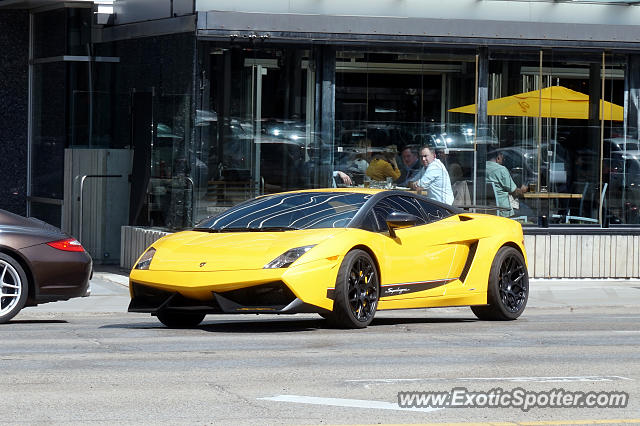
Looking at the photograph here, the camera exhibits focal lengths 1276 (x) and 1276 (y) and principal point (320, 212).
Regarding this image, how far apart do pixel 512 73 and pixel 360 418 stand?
12.9 metres

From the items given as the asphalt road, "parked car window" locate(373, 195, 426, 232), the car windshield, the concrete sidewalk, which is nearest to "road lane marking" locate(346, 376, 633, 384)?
the asphalt road

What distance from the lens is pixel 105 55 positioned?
21172mm

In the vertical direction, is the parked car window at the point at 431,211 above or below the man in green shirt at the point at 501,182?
below

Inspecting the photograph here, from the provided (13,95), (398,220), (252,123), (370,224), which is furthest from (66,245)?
(13,95)

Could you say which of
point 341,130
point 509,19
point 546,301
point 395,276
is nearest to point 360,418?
point 395,276

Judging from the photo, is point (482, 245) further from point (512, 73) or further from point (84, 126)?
point (84, 126)

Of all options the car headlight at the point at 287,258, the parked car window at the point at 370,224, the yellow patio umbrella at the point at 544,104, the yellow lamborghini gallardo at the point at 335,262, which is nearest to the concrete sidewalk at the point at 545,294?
the yellow patio umbrella at the point at 544,104

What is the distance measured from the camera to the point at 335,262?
437 inches

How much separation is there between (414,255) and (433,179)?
6.78 m

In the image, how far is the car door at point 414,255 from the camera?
39.1ft

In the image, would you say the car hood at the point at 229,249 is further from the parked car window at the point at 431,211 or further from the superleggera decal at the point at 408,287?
the parked car window at the point at 431,211

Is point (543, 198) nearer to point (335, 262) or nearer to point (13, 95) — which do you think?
point (335, 262)

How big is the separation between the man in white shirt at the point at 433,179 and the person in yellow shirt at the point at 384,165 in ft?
1.25

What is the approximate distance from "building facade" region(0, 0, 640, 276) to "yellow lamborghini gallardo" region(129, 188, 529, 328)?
17.6ft
